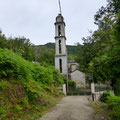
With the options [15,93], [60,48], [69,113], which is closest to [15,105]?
[15,93]

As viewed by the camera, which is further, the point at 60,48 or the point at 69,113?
the point at 60,48

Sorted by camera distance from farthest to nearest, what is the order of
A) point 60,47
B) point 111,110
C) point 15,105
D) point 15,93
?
point 60,47, point 111,110, point 15,93, point 15,105

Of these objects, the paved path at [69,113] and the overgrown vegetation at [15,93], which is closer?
the overgrown vegetation at [15,93]

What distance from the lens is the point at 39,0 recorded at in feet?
14.5

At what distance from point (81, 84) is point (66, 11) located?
940 inches

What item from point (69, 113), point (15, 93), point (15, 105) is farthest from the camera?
point (69, 113)

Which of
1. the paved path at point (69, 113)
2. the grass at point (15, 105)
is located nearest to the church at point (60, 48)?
the paved path at point (69, 113)

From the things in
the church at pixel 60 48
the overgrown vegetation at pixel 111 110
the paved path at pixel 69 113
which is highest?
the church at pixel 60 48

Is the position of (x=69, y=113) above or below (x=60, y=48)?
below

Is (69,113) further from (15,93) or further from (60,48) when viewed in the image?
(60,48)

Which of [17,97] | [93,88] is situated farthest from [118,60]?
[93,88]

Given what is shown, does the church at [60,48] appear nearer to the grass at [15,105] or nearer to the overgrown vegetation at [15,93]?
the overgrown vegetation at [15,93]

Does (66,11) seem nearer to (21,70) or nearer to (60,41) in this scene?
(21,70)

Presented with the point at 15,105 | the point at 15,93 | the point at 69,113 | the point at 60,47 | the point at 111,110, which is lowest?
the point at 69,113
